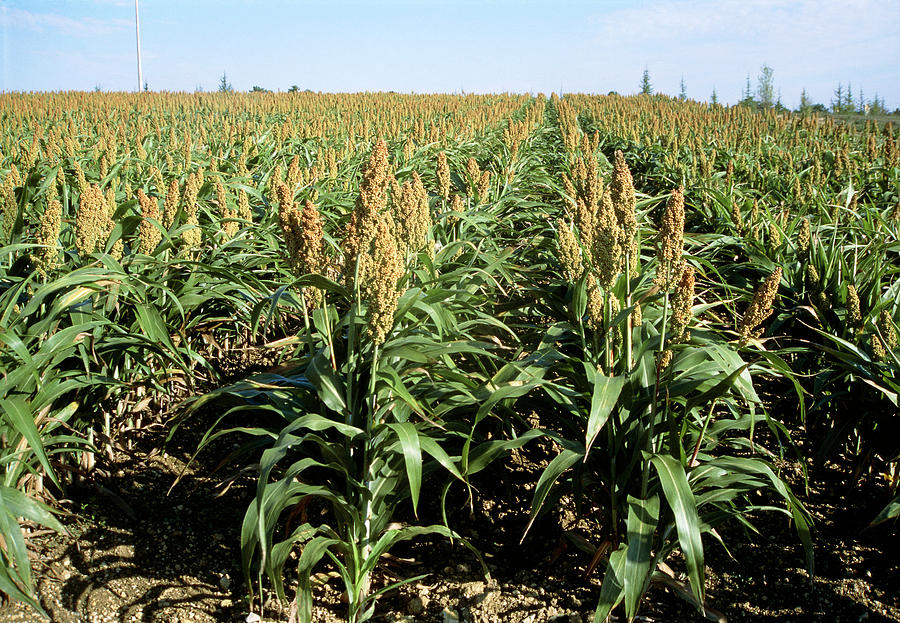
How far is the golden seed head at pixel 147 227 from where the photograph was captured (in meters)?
3.43

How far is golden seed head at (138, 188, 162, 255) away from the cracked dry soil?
116cm

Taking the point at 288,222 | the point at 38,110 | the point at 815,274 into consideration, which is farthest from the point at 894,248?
the point at 38,110

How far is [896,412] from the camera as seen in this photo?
305 cm

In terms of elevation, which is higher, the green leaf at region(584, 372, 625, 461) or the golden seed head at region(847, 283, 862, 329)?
the golden seed head at region(847, 283, 862, 329)

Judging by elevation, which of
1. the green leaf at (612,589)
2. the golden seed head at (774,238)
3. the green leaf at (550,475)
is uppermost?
the golden seed head at (774,238)

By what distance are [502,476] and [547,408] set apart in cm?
38

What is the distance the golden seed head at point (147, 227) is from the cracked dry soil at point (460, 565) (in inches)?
45.5

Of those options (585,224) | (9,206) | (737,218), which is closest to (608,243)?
(585,224)

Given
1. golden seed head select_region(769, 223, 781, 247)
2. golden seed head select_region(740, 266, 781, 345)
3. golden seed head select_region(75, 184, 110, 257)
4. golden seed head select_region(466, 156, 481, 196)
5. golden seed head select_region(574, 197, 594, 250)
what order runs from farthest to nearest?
1. golden seed head select_region(466, 156, 481, 196)
2. golden seed head select_region(769, 223, 781, 247)
3. golden seed head select_region(75, 184, 110, 257)
4. golden seed head select_region(574, 197, 594, 250)
5. golden seed head select_region(740, 266, 781, 345)

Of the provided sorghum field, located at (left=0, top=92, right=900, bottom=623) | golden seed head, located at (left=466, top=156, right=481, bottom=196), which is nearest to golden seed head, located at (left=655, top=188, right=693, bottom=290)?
sorghum field, located at (left=0, top=92, right=900, bottom=623)

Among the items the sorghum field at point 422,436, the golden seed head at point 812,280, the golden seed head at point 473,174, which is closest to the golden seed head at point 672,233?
the sorghum field at point 422,436

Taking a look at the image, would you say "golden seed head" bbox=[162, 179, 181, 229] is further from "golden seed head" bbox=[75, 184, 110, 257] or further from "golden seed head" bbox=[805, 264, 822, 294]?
"golden seed head" bbox=[805, 264, 822, 294]

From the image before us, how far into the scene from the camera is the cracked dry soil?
247cm

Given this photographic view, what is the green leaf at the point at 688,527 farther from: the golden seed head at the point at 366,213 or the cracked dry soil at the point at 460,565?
the golden seed head at the point at 366,213
